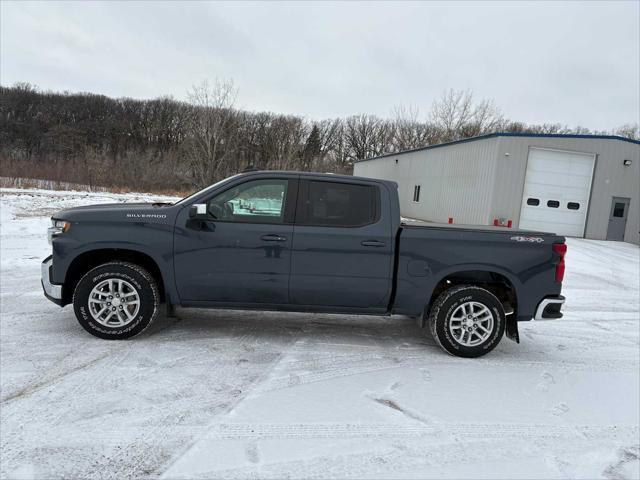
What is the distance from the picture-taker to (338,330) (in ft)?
17.1

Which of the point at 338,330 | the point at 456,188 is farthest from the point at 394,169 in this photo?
the point at 338,330

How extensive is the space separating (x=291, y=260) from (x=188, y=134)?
41159 mm

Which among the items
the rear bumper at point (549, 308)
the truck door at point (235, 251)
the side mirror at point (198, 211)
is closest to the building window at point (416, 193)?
the rear bumper at point (549, 308)

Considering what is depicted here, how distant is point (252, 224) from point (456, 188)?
17694 millimetres

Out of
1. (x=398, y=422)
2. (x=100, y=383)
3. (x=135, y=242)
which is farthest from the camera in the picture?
(x=135, y=242)

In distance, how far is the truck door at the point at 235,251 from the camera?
4.40m

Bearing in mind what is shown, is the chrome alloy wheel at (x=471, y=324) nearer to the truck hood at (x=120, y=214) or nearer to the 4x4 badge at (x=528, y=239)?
the 4x4 badge at (x=528, y=239)

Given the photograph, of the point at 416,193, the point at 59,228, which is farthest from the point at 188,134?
the point at 59,228

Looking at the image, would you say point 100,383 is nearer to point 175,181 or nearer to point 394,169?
point 394,169

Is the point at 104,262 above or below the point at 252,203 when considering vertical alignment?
below

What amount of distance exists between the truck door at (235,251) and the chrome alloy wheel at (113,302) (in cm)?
51

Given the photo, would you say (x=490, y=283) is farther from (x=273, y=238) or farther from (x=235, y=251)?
(x=235, y=251)

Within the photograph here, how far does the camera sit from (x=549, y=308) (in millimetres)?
4555

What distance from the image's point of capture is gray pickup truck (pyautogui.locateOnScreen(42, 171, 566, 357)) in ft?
14.4
